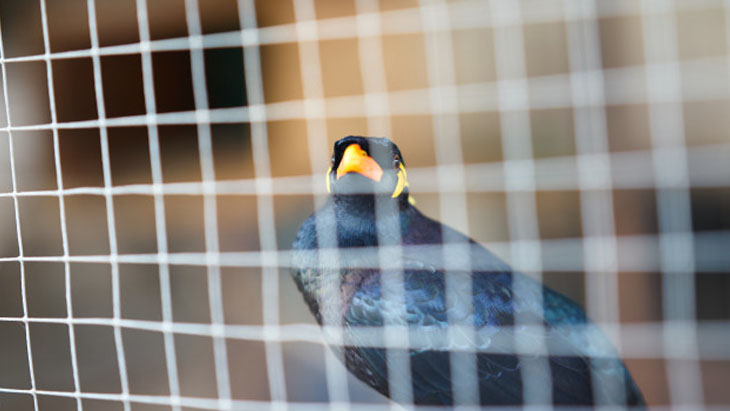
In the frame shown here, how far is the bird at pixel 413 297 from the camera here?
107 centimetres

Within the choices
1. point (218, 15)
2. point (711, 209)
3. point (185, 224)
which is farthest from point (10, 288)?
point (711, 209)

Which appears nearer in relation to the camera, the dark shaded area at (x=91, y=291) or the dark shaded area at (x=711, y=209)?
the dark shaded area at (x=711, y=209)

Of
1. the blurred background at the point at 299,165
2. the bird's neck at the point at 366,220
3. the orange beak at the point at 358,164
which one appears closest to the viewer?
the orange beak at the point at 358,164

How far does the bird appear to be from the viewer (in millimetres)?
1068

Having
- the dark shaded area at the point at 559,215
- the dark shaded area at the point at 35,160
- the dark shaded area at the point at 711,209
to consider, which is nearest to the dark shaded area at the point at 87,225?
the dark shaded area at the point at 35,160

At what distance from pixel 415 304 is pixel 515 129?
3.58 ft

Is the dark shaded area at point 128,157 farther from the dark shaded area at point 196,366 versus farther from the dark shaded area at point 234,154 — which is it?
the dark shaded area at point 196,366

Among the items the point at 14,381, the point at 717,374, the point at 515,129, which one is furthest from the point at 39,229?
the point at 717,374

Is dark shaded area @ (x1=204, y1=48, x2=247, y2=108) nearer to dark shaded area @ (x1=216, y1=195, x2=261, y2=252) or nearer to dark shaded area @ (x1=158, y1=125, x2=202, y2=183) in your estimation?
dark shaded area @ (x1=158, y1=125, x2=202, y2=183)

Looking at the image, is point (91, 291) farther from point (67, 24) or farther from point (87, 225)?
point (67, 24)

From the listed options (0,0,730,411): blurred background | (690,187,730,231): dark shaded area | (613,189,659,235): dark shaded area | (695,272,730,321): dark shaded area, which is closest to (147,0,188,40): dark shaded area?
(0,0,730,411): blurred background

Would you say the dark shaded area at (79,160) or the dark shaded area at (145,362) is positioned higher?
the dark shaded area at (79,160)

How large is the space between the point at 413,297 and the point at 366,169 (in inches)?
10.1

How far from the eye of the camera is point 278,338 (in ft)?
2.96
